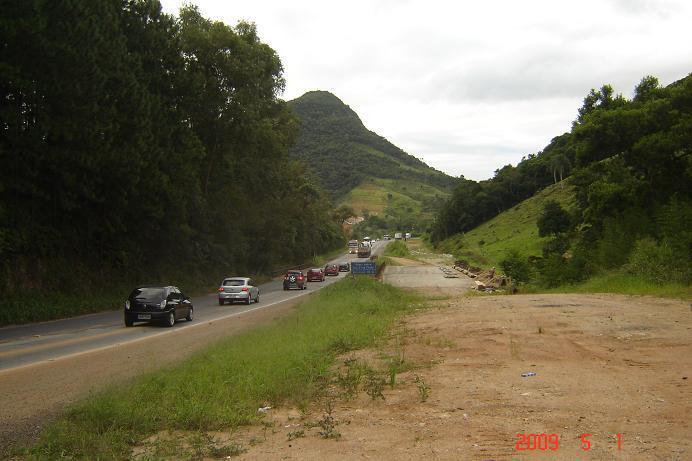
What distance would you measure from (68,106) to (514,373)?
75.6ft

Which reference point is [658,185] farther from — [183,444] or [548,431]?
[183,444]

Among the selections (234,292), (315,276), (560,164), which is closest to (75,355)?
(234,292)

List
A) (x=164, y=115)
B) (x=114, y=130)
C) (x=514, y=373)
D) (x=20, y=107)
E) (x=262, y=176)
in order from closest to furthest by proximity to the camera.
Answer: (x=514, y=373) → (x=20, y=107) → (x=114, y=130) → (x=164, y=115) → (x=262, y=176)

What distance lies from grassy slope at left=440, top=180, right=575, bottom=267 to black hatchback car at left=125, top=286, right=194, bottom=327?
4874 centimetres

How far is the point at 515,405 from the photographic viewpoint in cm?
837

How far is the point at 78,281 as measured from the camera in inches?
1164

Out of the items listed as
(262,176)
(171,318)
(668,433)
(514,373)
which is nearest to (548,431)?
(668,433)

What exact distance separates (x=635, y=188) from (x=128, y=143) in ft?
89.9

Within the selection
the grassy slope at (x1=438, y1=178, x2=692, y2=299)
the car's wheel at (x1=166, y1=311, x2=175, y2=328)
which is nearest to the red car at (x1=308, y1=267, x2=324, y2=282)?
the grassy slope at (x1=438, y1=178, x2=692, y2=299)

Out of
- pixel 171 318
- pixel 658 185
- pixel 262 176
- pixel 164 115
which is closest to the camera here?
pixel 171 318

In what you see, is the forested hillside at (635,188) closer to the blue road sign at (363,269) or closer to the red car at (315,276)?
the blue road sign at (363,269)

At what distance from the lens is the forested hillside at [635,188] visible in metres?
28.1

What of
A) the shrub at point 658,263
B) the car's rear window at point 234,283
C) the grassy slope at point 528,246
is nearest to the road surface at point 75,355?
the car's rear window at point 234,283

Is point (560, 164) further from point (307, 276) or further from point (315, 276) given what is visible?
point (315, 276)
